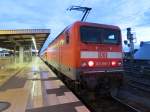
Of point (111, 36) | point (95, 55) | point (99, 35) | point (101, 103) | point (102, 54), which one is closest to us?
point (101, 103)

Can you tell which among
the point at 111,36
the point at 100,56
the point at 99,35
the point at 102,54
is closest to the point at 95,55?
the point at 100,56

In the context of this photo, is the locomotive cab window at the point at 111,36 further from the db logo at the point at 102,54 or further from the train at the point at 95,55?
the db logo at the point at 102,54

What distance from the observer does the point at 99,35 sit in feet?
38.7

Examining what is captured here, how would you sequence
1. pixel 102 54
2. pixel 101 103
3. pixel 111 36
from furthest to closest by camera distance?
pixel 111 36
pixel 102 54
pixel 101 103

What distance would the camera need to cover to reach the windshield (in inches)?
451

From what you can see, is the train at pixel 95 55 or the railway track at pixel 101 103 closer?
the railway track at pixel 101 103

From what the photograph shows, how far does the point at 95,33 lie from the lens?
11734mm

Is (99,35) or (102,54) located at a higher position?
(99,35)

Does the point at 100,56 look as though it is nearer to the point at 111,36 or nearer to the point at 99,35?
the point at 99,35

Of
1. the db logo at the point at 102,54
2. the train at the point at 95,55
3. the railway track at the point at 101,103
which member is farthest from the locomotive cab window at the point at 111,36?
the railway track at the point at 101,103

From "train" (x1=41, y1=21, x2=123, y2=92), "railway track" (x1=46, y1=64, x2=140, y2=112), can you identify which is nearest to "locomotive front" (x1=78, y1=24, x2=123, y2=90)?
"train" (x1=41, y1=21, x2=123, y2=92)

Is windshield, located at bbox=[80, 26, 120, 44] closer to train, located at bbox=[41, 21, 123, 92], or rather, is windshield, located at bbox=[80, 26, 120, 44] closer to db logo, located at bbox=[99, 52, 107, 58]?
train, located at bbox=[41, 21, 123, 92]

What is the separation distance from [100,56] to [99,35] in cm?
92

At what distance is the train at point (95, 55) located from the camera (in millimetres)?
11055
